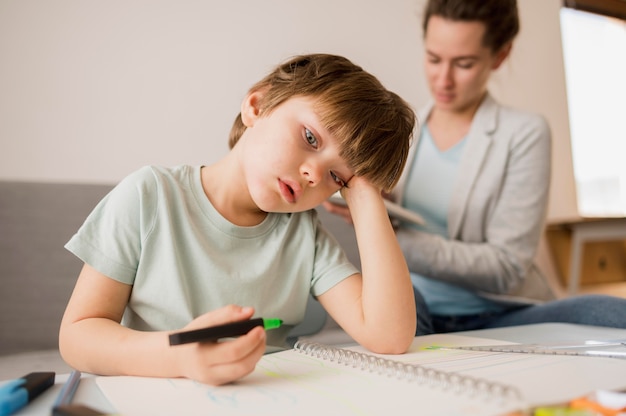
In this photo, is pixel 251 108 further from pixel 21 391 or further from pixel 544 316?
pixel 544 316

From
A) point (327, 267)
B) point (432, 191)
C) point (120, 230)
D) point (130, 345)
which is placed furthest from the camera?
point (432, 191)

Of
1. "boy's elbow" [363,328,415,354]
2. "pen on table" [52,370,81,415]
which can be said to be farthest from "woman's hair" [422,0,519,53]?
"pen on table" [52,370,81,415]

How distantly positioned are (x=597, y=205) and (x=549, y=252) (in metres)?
0.38

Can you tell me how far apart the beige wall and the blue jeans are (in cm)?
63

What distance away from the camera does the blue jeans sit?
89 centimetres

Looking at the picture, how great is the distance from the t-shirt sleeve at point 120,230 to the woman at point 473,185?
0.63 m

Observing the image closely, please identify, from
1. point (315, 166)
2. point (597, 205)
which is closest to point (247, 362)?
point (315, 166)

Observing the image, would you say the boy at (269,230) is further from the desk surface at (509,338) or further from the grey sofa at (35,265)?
the grey sofa at (35,265)

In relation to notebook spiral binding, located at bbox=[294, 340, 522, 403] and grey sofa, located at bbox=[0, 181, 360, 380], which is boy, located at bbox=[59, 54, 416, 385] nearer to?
notebook spiral binding, located at bbox=[294, 340, 522, 403]

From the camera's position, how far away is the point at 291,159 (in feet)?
2.15

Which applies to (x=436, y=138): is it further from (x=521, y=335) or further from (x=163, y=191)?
(x=163, y=191)

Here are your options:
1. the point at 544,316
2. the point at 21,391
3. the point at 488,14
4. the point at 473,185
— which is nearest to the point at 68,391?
the point at 21,391

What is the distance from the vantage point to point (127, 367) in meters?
0.53

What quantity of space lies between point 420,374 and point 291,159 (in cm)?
30
